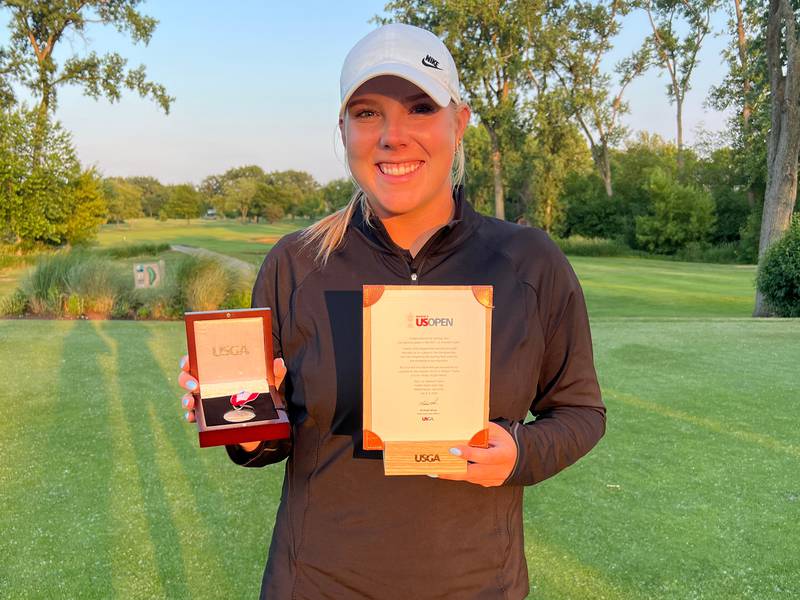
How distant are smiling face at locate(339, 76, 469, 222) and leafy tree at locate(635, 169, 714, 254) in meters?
34.8

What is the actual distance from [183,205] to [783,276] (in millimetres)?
73429

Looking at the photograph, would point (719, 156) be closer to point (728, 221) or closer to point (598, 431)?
point (728, 221)


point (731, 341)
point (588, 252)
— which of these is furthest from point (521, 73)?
point (731, 341)

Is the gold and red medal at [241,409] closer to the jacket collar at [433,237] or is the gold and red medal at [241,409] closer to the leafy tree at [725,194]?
the jacket collar at [433,237]

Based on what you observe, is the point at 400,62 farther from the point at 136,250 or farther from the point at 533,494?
the point at 136,250

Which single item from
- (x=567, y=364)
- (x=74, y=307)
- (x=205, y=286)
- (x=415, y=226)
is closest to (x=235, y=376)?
(x=415, y=226)

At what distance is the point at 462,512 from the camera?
1.40 meters

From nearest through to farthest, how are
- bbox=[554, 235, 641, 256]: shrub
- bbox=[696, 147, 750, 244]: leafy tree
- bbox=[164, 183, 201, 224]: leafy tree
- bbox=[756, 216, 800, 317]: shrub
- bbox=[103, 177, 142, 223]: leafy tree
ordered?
1. bbox=[756, 216, 800, 317]: shrub
2. bbox=[554, 235, 641, 256]: shrub
3. bbox=[696, 147, 750, 244]: leafy tree
4. bbox=[103, 177, 142, 223]: leafy tree
5. bbox=[164, 183, 201, 224]: leafy tree

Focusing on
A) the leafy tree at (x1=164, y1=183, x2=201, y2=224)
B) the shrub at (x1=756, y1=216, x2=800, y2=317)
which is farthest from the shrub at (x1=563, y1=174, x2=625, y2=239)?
the leafy tree at (x1=164, y1=183, x2=201, y2=224)

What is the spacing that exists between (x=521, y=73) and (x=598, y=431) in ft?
126

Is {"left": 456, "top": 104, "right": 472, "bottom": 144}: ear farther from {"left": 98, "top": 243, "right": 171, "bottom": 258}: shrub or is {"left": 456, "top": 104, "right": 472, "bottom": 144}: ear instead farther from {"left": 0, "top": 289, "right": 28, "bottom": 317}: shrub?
{"left": 98, "top": 243, "right": 171, "bottom": 258}: shrub

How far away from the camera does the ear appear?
1570 mm

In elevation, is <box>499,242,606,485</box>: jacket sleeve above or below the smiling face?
below

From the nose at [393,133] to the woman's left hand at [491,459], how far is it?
63cm
